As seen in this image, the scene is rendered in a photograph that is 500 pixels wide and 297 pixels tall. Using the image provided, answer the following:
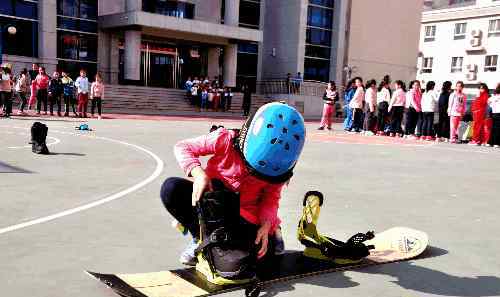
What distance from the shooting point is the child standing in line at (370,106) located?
17516 millimetres

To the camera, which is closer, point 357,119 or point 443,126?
point 443,126

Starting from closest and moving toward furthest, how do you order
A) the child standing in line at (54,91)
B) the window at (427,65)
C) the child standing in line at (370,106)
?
the child standing in line at (370,106) < the child standing in line at (54,91) < the window at (427,65)

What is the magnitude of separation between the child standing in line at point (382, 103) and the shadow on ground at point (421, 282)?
1470cm

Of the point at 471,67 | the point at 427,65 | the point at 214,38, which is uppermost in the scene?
the point at 427,65

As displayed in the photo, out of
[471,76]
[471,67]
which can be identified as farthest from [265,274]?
[471,67]

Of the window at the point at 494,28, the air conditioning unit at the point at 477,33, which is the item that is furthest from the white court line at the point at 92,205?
the air conditioning unit at the point at 477,33

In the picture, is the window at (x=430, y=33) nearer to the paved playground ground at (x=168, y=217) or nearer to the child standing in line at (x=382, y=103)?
the child standing in line at (x=382, y=103)

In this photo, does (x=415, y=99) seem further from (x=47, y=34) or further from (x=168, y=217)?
(x=47, y=34)

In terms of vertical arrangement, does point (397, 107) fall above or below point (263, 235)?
above

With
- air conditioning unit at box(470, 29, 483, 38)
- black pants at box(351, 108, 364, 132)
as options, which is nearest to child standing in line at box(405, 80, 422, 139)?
black pants at box(351, 108, 364, 132)

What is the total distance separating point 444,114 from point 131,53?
2222 cm

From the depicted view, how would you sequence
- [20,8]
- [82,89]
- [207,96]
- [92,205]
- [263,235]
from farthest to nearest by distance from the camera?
[207,96] < [20,8] < [82,89] < [92,205] < [263,235]

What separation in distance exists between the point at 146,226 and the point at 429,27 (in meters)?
59.3

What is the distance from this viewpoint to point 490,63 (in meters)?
50.8
